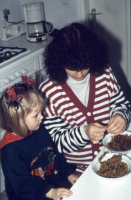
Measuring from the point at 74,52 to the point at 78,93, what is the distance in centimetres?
27

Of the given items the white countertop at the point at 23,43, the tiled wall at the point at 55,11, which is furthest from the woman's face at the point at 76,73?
the tiled wall at the point at 55,11

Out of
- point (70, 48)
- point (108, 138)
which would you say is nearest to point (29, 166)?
point (108, 138)

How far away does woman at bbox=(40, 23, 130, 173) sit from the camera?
3.82ft

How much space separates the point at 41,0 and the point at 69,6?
37 cm

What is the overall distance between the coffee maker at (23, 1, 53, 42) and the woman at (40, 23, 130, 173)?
119 centimetres

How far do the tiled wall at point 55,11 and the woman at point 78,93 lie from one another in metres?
1.30

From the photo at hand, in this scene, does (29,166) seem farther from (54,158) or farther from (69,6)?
(69,6)

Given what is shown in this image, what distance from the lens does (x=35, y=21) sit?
2477 millimetres

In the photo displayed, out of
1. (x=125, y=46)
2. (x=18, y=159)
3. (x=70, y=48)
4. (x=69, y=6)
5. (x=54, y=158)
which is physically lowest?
(x=54, y=158)

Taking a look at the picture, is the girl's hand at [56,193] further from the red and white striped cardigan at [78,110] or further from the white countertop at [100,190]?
the red and white striped cardigan at [78,110]

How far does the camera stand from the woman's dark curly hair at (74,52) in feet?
3.76

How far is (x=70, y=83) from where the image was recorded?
4.33 feet

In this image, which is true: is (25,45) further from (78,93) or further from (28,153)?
(28,153)

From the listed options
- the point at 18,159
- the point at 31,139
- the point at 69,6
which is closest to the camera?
the point at 18,159
